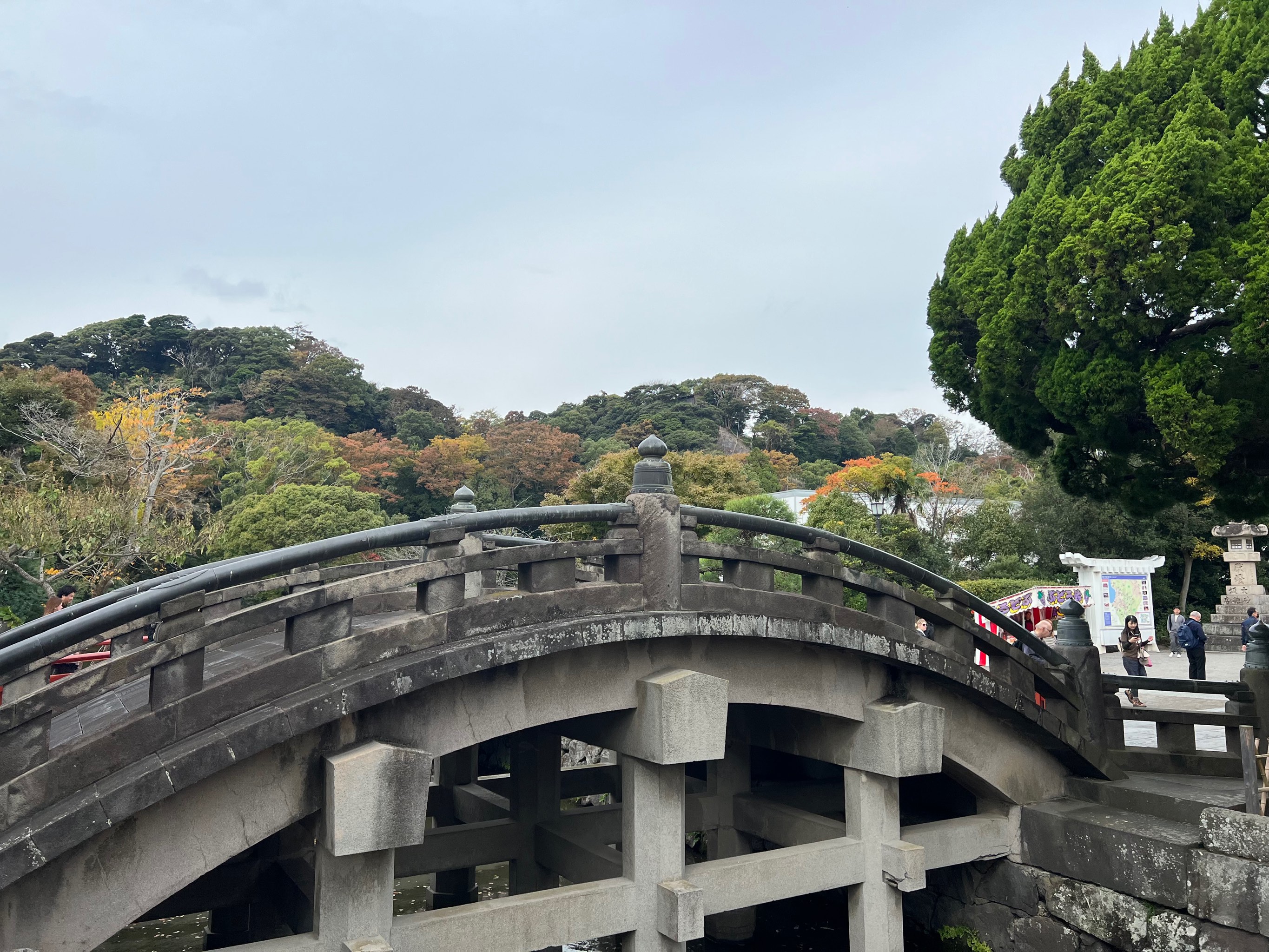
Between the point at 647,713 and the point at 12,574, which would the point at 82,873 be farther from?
→ the point at 12,574

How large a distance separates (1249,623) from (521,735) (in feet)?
48.2

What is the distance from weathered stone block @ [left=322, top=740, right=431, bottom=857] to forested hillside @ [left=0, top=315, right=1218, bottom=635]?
19.8m

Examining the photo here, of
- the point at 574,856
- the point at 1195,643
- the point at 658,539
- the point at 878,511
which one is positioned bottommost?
the point at 574,856

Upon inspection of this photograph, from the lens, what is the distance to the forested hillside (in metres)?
25.9

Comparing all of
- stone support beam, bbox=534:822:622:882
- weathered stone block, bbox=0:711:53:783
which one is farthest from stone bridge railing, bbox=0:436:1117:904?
stone support beam, bbox=534:822:622:882

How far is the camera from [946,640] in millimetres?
8664

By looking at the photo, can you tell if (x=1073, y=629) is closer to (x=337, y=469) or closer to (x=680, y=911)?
(x=680, y=911)

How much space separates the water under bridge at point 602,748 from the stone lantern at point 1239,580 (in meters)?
19.9

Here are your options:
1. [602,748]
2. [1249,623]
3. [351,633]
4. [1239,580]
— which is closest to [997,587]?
[1239,580]

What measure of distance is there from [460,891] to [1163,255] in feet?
34.4

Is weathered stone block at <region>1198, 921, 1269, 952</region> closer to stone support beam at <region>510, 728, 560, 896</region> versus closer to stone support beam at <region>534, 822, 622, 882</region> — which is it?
stone support beam at <region>534, 822, 622, 882</region>

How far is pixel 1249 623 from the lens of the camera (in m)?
17.0

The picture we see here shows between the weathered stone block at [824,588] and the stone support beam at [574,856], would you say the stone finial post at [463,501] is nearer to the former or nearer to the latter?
the stone support beam at [574,856]

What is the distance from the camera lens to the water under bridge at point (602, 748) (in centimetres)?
502
